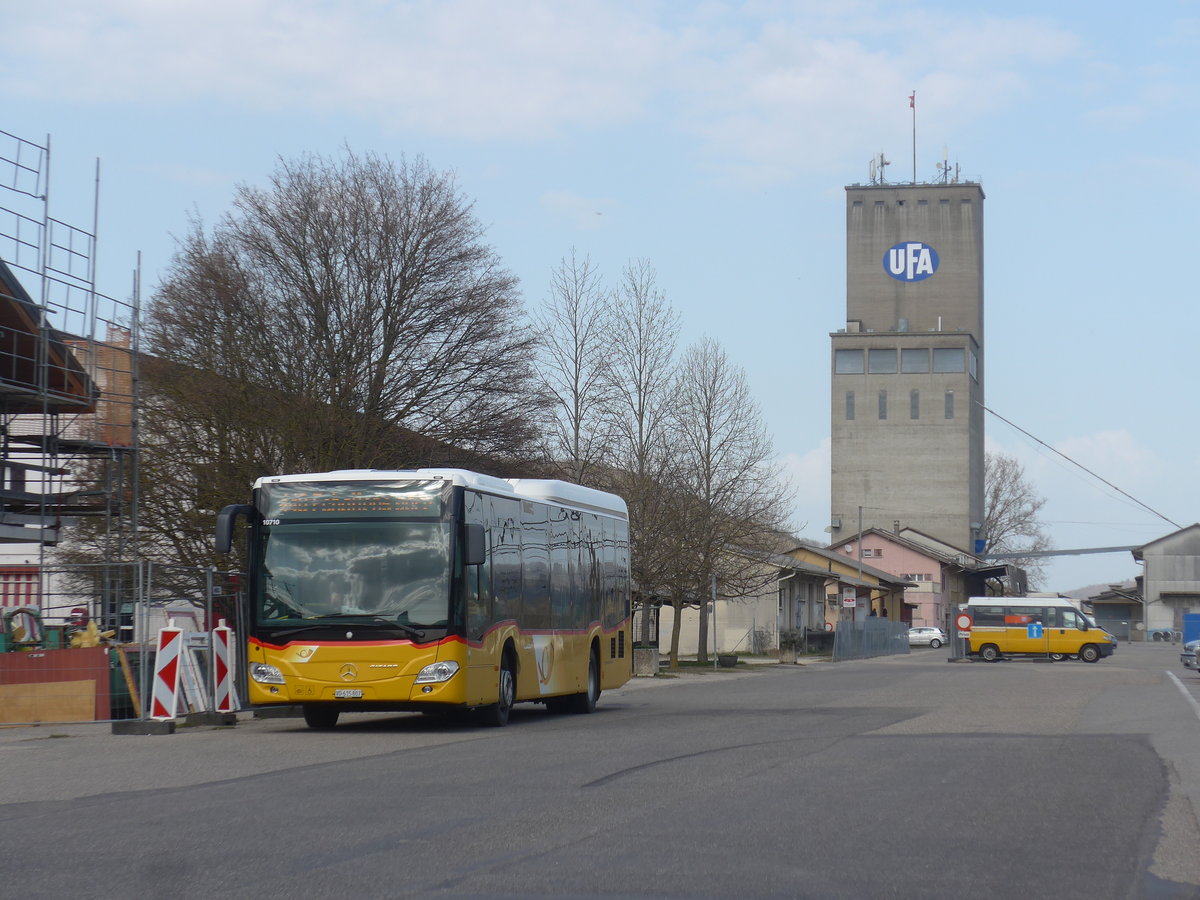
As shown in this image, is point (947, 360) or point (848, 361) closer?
point (947, 360)

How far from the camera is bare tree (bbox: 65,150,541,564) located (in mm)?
29141

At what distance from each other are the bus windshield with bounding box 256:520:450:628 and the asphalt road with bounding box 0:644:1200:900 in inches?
54.6

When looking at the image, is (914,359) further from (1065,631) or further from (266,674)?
(266,674)

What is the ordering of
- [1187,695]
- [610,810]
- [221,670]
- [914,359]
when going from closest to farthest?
[610,810], [221,670], [1187,695], [914,359]

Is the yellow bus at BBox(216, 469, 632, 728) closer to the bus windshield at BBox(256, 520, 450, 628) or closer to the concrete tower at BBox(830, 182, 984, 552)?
the bus windshield at BBox(256, 520, 450, 628)


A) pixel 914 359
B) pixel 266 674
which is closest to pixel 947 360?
pixel 914 359

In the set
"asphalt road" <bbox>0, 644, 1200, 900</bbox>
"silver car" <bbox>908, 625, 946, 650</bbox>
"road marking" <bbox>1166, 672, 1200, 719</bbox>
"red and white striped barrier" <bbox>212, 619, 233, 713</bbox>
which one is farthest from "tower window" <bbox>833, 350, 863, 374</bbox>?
"red and white striped barrier" <bbox>212, 619, 233, 713</bbox>

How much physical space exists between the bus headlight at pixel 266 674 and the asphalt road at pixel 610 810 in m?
0.60

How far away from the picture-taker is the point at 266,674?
16562 mm

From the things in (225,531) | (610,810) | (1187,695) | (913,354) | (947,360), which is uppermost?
(913,354)

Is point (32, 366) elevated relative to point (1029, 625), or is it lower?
elevated

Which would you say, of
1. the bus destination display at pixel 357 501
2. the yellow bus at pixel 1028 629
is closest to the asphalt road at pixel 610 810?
the bus destination display at pixel 357 501

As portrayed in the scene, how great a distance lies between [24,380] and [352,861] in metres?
18.4

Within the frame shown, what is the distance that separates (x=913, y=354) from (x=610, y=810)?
10624cm
